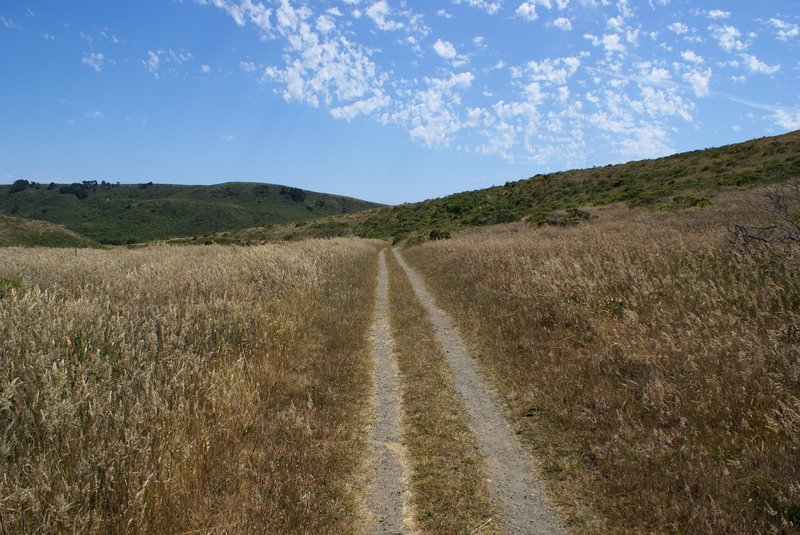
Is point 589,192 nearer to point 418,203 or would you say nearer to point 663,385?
point 418,203

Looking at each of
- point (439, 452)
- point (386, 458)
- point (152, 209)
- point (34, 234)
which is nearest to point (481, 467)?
point (439, 452)

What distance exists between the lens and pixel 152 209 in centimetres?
15562

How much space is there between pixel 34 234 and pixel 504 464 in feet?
221

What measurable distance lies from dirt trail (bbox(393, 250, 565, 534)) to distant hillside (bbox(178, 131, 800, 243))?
25.5 m

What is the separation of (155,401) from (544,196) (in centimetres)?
6010

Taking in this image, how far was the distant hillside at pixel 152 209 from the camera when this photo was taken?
13998 cm

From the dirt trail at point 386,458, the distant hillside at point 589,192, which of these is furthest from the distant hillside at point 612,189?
the dirt trail at point 386,458

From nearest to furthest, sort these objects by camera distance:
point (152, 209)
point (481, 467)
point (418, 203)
→ 1. point (481, 467)
2. point (418, 203)
3. point (152, 209)

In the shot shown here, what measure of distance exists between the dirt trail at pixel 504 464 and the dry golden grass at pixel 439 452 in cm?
11

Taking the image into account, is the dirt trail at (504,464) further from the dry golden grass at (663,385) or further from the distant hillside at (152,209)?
the distant hillside at (152,209)

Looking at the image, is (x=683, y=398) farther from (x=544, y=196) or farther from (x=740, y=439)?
(x=544, y=196)

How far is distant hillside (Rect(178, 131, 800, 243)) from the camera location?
31953mm

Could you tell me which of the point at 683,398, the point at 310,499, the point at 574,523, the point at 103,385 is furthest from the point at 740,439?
the point at 103,385

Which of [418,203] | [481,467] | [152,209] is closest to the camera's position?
[481,467]
